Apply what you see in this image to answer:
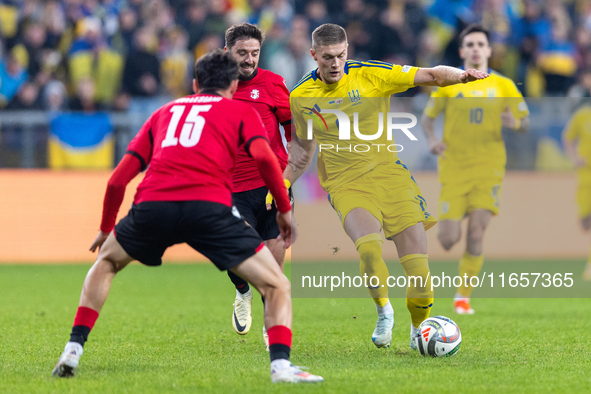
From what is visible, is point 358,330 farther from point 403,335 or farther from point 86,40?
point 86,40

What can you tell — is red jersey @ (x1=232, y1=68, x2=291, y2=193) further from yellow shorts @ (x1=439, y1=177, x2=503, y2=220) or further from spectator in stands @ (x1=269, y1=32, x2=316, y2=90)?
spectator in stands @ (x1=269, y1=32, x2=316, y2=90)

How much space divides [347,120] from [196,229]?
92.1 inches

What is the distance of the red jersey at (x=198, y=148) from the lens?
15.0 feet

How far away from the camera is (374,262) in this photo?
6223 millimetres

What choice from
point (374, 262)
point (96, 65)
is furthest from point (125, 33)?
point (374, 262)

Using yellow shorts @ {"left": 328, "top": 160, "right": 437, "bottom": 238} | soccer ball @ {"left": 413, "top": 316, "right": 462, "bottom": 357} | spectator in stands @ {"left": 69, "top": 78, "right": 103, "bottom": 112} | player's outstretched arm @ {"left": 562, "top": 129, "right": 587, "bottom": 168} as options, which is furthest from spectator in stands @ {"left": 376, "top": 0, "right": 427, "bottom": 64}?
soccer ball @ {"left": 413, "top": 316, "right": 462, "bottom": 357}

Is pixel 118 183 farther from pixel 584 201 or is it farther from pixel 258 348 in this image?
pixel 584 201

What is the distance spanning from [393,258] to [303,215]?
3.86 meters

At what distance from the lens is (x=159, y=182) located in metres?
4.61

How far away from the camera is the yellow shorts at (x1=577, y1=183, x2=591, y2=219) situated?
12227 mm

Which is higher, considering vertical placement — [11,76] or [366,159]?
[366,159]

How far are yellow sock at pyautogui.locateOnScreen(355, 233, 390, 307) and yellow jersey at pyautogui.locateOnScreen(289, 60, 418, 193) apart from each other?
0.63 metres

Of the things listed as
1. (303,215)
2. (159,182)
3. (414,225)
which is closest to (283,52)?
(303,215)

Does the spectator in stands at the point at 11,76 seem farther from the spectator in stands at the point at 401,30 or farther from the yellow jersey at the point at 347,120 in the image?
the yellow jersey at the point at 347,120
